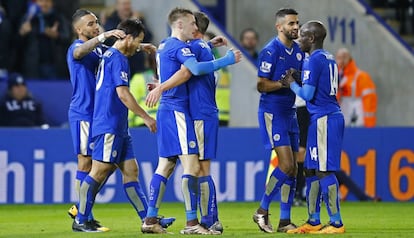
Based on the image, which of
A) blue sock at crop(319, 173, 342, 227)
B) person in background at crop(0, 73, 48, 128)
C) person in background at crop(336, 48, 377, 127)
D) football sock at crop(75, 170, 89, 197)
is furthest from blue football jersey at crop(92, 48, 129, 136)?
person in background at crop(336, 48, 377, 127)

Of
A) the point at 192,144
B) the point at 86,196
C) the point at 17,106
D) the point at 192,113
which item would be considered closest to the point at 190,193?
the point at 192,144

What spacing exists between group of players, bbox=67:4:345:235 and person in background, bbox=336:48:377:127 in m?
6.19

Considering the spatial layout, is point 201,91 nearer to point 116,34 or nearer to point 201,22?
point 201,22

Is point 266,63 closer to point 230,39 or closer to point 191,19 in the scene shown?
point 191,19

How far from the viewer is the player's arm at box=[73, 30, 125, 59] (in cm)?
1261

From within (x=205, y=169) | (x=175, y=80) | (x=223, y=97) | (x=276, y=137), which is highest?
(x=175, y=80)

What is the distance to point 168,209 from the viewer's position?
54.9 feet

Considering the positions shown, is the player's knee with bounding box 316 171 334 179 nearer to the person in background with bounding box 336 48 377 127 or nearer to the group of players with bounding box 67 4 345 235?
the group of players with bounding box 67 4 345 235

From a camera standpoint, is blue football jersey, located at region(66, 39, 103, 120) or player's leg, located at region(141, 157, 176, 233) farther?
blue football jersey, located at region(66, 39, 103, 120)

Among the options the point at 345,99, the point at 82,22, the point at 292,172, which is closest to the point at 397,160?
the point at 345,99

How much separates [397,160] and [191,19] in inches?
251

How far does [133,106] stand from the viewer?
12.6 m

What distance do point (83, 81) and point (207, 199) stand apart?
181cm

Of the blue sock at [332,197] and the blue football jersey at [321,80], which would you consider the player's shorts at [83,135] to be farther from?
the blue sock at [332,197]
